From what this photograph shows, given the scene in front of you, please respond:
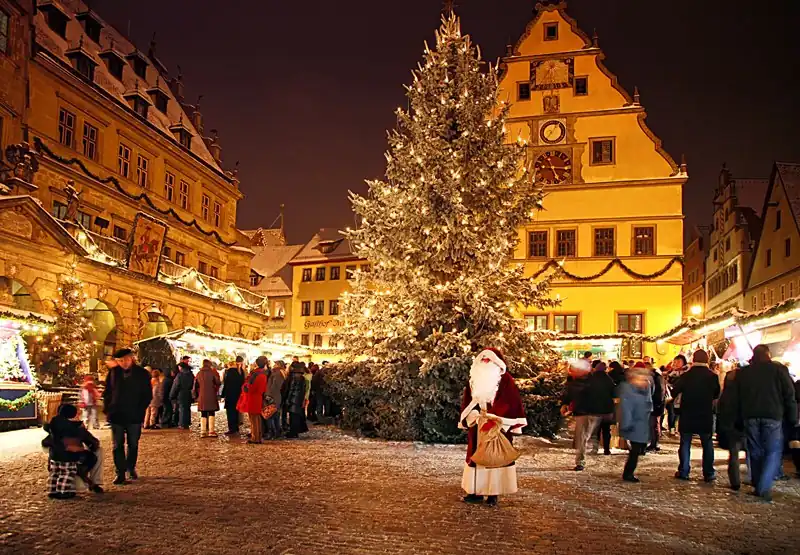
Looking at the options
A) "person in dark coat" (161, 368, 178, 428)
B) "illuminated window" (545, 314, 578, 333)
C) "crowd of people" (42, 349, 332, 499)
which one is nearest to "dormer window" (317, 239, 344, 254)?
"illuminated window" (545, 314, 578, 333)

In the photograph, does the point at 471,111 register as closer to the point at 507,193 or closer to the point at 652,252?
→ the point at 507,193

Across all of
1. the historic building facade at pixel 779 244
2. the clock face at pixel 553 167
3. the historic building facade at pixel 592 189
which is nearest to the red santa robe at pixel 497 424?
the historic building facade at pixel 592 189

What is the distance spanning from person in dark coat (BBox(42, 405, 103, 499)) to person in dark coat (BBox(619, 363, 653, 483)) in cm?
749

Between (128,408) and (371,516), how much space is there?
13.2 ft

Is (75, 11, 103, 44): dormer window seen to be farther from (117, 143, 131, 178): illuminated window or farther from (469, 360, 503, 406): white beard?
(469, 360, 503, 406): white beard

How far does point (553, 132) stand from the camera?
36281mm

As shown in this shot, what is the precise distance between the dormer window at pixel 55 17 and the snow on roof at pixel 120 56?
104 mm

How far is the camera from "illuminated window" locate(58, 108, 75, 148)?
3019 centimetres

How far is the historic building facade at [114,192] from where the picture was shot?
2659 centimetres

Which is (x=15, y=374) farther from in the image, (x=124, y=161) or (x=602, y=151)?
(x=602, y=151)

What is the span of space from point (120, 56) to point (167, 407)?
23.0 meters

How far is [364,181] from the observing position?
1914 cm

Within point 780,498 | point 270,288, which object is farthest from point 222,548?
point 270,288

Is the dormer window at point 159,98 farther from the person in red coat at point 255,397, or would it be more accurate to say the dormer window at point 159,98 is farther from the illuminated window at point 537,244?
the person in red coat at point 255,397
